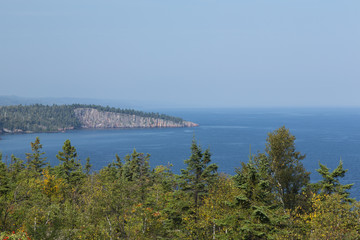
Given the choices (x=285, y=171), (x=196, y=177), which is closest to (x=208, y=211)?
(x=196, y=177)

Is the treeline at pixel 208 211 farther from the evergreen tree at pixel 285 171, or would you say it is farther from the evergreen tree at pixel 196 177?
the evergreen tree at pixel 196 177

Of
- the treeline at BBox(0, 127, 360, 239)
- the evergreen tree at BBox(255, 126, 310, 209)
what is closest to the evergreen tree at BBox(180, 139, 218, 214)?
the treeline at BBox(0, 127, 360, 239)

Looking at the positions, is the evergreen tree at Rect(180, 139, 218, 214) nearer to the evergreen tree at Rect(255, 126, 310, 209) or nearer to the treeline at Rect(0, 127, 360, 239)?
the treeline at Rect(0, 127, 360, 239)

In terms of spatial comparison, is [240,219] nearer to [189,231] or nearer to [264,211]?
[264,211]

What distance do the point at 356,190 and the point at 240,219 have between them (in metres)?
85.6

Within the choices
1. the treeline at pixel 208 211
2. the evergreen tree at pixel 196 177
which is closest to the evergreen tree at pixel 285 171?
the treeline at pixel 208 211

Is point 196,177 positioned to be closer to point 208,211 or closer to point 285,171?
point 208,211

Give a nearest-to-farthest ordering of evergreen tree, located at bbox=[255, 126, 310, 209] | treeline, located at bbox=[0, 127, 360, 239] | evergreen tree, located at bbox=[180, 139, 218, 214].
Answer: treeline, located at bbox=[0, 127, 360, 239] < evergreen tree, located at bbox=[180, 139, 218, 214] < evergreen tree, located at bbox=[255, 126, 310, 209]

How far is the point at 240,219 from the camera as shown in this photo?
28125 millimetres

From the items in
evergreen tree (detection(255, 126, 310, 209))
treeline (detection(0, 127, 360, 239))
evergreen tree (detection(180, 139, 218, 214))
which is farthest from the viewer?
evergreen tree (detection(255, 126, 310, 209))

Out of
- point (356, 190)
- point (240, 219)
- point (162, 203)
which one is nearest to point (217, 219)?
point (240, 219)

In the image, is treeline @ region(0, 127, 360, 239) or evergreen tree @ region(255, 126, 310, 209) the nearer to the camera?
treeline @ region(0, 127, 360, 239)

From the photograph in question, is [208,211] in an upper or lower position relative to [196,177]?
lower

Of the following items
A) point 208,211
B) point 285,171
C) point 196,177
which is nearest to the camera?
point 208,211
